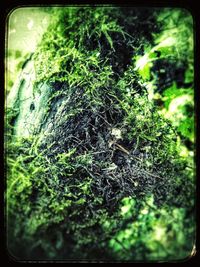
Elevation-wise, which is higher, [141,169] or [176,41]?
[176,41]

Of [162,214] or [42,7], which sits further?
[162,214]

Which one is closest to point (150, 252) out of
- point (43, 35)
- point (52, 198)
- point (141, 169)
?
point (141, 169)

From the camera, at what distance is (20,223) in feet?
3.91

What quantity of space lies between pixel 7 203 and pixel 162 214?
25.9 inches

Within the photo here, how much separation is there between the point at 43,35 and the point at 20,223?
779 millimetres

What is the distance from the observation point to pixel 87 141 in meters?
1.18

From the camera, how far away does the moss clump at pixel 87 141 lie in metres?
1.17

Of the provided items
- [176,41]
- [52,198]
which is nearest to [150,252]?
[52,198]

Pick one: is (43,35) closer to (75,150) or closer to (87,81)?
(87,81)

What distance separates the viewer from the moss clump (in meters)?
1.17

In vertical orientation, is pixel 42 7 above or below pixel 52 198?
above

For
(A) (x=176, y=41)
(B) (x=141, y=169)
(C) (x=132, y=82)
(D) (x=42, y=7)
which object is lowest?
(B) (x=141, y=169)

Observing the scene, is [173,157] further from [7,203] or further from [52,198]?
[7,203]

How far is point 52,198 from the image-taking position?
1.20 metres
